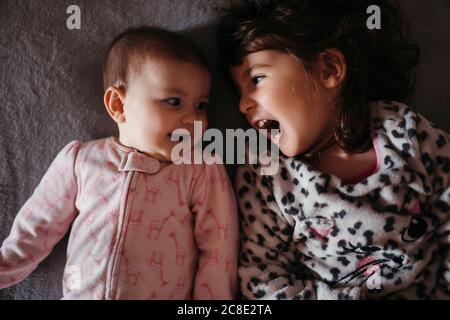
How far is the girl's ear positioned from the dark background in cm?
27

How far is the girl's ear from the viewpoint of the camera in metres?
1.02

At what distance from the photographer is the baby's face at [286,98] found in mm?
989

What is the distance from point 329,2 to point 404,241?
1.76ft

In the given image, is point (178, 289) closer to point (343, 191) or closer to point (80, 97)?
point (343, 191)

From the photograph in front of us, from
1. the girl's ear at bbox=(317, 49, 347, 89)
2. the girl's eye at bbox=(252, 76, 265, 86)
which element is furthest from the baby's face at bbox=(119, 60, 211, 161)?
the girl's ear at bbox=(317, 49, 347, 89)

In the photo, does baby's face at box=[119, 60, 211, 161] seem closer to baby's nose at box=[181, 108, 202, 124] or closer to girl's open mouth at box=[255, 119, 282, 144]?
baby's nose at box=[181, 108, 202, 124]

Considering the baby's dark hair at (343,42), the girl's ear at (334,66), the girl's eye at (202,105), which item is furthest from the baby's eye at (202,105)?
the girl's ear at (334,66)

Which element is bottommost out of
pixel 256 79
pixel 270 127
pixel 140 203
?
pixel 140 203

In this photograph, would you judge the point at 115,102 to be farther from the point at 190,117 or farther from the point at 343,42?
the point at 343,42

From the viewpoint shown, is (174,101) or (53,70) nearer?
(174,101)

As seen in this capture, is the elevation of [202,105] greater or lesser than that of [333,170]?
greater

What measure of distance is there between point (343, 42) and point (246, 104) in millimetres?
253

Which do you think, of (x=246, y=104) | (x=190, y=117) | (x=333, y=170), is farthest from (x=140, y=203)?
(x=333, y=170)

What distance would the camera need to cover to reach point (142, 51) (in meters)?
0.98
